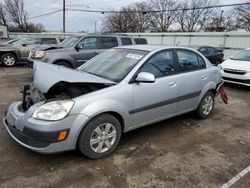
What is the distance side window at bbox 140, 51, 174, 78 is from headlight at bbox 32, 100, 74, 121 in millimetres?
1331

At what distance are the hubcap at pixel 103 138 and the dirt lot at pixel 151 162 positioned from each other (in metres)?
0.17

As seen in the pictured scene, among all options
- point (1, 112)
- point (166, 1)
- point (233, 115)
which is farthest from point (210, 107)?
point (166, 1)

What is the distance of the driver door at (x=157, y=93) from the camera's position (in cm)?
352

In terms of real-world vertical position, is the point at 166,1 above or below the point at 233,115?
above

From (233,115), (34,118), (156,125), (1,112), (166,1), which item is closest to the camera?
(34,118)

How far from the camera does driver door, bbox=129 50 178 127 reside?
352cm

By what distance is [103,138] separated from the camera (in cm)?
323

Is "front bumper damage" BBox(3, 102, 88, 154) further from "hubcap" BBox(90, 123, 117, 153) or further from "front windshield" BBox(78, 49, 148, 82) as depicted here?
"front windshield" BBox(78, 49, 148, 82)

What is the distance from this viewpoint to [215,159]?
338cm

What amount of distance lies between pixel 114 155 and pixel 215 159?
1.46m

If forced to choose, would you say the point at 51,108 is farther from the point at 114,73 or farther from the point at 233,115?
the point at 233,115

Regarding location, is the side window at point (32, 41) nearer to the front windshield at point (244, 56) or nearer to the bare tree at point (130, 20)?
the front windshield at point (244, 56)

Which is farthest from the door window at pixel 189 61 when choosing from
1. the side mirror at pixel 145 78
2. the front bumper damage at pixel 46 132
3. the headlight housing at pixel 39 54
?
the headlight housing at pixel 39 54

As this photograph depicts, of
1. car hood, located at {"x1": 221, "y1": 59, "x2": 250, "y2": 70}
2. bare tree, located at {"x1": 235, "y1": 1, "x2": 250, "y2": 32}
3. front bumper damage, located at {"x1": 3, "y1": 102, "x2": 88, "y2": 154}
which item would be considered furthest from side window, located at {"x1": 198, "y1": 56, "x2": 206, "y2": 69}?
bare tree, located at {"x1": 235, "y1": 1, "x2": 250, "y2": 32}
